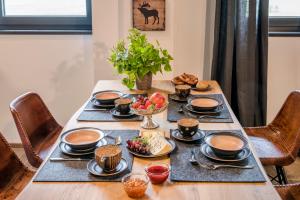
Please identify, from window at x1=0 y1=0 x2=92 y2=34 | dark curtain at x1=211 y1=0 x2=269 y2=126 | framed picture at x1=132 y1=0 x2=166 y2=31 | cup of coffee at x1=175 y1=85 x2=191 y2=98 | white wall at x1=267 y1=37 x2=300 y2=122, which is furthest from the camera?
window at x1=0 y1=0 x2=92 y2=34

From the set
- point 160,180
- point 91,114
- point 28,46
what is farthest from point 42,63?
point 160,180

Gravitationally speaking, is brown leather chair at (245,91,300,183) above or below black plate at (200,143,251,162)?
below

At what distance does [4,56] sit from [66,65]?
0.51m

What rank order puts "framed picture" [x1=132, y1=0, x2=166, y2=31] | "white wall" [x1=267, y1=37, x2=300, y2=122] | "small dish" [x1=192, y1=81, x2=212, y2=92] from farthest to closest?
"white wall" [x1=267, y1=37, x2=300, y2=122] → "framed picture" [x1=132, y1=0, x2=166, y2=31] → "small dish" [x1=192, y1=81, x2=212, y2=92]

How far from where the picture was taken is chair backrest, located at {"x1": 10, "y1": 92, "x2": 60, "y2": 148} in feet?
6.97

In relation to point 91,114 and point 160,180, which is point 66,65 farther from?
point 160,180

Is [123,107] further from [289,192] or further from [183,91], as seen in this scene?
[289,192]

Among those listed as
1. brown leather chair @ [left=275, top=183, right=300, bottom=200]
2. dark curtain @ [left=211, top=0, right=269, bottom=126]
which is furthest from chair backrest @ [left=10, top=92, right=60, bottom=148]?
dark curtain @ [left=211, top=0, right=269, bottom=126]

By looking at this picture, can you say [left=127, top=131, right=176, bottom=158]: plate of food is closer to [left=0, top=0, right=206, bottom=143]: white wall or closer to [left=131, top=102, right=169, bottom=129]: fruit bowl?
[left=131, top=102, right=169, bottom=129]: fruit bowl

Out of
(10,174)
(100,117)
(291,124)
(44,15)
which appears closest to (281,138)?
(291,124)

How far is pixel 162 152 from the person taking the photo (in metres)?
1.61

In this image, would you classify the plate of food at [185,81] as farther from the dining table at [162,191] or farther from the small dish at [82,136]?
the dining table at [162,191]

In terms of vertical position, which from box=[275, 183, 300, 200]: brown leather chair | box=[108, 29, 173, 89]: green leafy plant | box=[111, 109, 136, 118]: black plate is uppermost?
box=[108, 29, 173, 89]: green leafy plant

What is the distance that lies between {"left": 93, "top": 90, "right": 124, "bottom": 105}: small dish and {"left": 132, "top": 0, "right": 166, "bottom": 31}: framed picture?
100 centimetres
